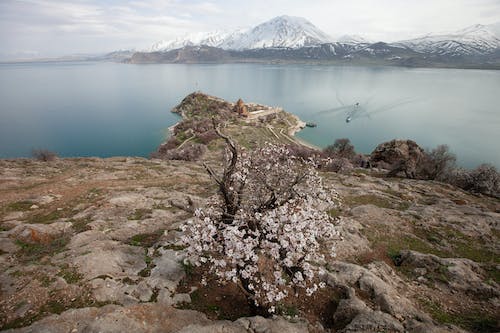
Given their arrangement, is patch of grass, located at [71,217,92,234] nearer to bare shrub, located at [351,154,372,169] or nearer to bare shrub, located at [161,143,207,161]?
bare shrub, located at [161,143,207,161]

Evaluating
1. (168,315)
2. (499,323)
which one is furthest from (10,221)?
(499,323)

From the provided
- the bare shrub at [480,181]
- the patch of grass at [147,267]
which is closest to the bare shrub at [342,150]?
the bare shrub at [480,181]

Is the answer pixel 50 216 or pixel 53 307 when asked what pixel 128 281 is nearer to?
pixel 53 307

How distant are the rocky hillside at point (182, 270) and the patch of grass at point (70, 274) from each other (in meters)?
0.09

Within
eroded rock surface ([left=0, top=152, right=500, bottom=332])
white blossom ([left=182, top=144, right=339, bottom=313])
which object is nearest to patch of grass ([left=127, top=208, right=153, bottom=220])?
eroded rock surface ([left=0, top=152, right=500, bottom=332])

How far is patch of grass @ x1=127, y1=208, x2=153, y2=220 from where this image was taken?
25414mm

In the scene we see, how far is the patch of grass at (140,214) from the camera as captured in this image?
83.4 feet

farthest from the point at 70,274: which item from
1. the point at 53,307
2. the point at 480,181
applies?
the point at 480,181

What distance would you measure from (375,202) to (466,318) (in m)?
20.0

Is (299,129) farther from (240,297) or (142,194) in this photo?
(240,297)

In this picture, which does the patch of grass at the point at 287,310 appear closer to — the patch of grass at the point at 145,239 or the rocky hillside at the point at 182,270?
the rocky hillside at the point at 182,270

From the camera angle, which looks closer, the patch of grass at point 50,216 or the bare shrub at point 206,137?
the patch of grass at point 50,216

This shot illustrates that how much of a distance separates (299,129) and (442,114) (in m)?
91.0

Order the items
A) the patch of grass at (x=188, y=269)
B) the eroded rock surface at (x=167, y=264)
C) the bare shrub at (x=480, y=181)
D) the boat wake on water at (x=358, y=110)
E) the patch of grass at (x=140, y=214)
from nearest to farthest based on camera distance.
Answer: the eroded rock surface at (x=167, y=264), the patch of grass at (x=188, y=269), the patch of grass at (x=140, y=214), the bare shrub at (x=480, y=181), the boat wake on water at (x=358, y=110)
